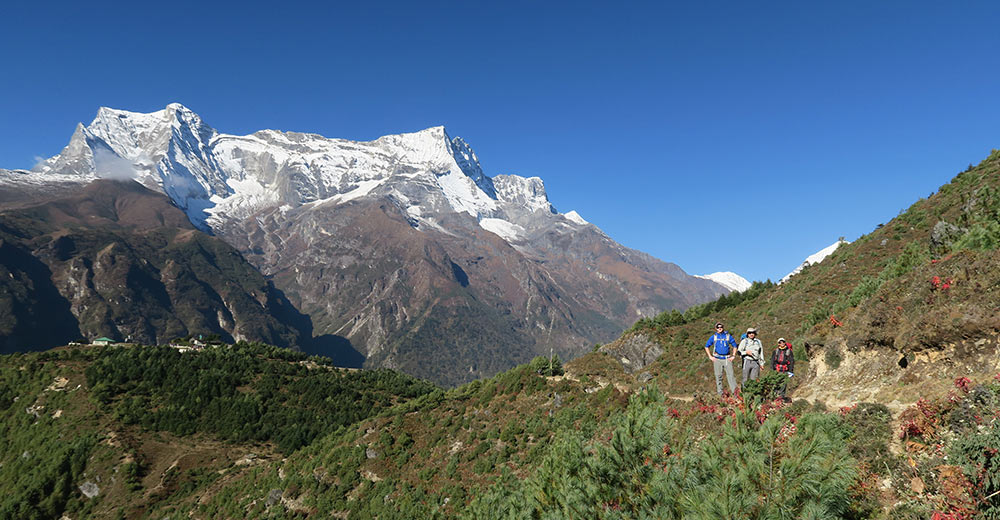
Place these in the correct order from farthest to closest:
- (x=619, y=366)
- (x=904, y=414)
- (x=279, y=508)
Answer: (x=619, y=366)
(x=279, y=508)
(x=904, y=414)

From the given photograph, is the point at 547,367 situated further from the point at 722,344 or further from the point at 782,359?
the point at 782,359

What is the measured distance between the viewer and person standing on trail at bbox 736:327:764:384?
747 inches

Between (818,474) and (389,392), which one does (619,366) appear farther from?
(389,392)

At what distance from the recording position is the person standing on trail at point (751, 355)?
62.2 ft

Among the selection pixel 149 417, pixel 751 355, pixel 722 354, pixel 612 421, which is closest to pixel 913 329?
pixel 751 355

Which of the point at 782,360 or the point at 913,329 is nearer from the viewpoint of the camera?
the point at 913,329

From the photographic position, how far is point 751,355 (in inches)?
749

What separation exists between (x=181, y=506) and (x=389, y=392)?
2039 inches

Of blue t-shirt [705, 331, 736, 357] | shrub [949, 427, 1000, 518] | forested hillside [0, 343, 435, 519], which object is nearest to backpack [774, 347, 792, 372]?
blue t-shirt [705, 331, 736, 357]

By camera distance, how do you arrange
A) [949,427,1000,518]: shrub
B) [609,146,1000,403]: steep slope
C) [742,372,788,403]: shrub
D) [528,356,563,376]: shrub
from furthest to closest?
[528,356,563,376]: shrub < [742,372,788,403]: shrub < [609,146,1000,403]: steep slope < [949,427,1000,518]: shrub

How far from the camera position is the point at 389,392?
10700 cm

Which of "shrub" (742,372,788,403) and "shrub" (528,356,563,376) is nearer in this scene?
"shrub" (742,372,788,403)

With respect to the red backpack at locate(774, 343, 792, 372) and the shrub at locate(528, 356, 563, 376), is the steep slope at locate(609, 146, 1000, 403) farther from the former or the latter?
the shrub at locate(528, 356, 563, 376)

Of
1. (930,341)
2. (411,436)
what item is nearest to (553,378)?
(411,436)
